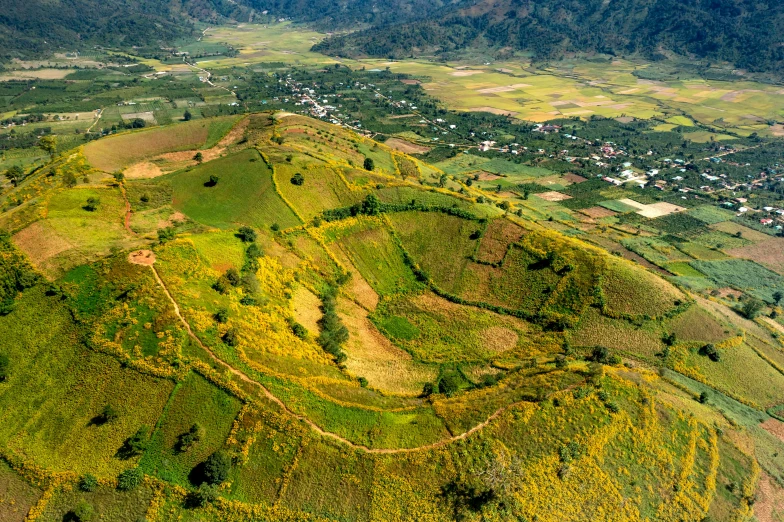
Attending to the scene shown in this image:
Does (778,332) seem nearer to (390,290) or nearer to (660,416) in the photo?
(660,416)

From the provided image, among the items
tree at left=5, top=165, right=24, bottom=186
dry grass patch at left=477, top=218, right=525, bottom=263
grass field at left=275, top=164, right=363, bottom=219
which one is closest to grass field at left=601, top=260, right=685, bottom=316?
dry grass patch at left=477, top=218, right=525, bottom=263

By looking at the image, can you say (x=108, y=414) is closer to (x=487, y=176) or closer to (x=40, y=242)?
(x=40, y=242)

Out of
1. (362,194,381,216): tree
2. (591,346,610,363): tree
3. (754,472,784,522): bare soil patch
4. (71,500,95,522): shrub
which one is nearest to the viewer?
(71,500,95,522): shrub

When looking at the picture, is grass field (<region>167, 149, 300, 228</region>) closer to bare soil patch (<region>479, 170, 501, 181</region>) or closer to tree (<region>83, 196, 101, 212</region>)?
tree (<region>83, 196, 101, 212</region>)

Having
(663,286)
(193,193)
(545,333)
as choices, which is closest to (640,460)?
(545,333)

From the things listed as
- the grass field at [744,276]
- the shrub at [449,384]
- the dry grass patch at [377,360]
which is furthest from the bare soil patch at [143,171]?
the grass field at [744,276]

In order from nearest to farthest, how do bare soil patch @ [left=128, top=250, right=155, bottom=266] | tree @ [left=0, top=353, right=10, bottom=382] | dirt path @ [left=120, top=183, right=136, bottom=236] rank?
1. tree @ [left=0, top=353, right=10, bottom=382]
2. bare soil patch @ [left=128, top=250, right=155, bottom=266]
3. dirt path @ [left=120, top=183, right=136, bottom=236]
